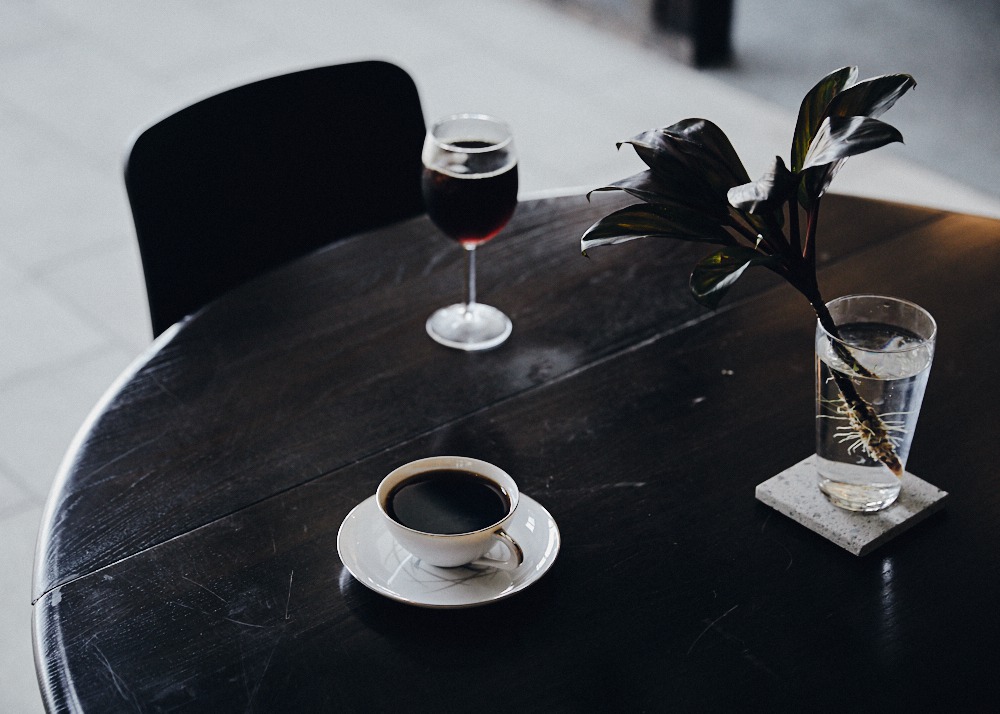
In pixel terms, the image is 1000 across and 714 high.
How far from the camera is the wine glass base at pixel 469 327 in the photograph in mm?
1106

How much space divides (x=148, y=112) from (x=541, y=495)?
106 inches

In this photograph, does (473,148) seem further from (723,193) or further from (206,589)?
(206,589)

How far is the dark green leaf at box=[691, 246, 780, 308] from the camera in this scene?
0.73 metres

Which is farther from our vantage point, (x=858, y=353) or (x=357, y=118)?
(x=357, y=118)

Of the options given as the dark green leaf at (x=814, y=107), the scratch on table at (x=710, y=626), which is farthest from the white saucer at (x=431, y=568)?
the dark green leaf at (x=814, y=107)

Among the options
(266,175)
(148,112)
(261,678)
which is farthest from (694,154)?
(148,112)

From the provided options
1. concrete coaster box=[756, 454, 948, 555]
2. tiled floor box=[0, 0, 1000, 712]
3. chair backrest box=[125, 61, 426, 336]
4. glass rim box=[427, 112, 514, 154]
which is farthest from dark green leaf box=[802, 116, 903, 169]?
tiled floor box=[0, 0, 1000, 712]

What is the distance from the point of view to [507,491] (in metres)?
0.84

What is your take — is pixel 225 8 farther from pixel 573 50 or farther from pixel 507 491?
pixel 507 491

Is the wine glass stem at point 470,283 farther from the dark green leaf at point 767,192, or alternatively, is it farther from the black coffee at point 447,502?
the dark green leaf at point 767,192

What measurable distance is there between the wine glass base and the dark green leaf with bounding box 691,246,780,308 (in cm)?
38

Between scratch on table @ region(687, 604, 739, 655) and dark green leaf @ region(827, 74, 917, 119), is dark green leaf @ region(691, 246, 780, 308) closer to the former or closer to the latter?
dark green leaf @ region(827, 74, 917, 119)

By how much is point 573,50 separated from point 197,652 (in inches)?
126

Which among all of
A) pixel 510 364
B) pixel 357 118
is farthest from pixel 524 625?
pixel 357 118
